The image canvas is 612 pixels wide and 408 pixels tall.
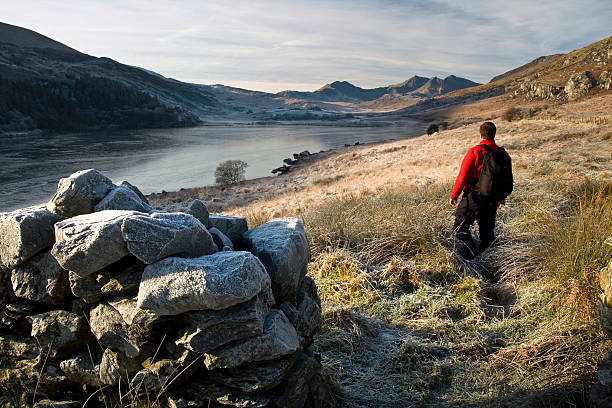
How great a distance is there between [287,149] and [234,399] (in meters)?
54.0

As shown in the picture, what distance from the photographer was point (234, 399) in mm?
2594

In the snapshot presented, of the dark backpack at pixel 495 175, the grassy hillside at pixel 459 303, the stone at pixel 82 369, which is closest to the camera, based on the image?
the stone at pixel 82 369

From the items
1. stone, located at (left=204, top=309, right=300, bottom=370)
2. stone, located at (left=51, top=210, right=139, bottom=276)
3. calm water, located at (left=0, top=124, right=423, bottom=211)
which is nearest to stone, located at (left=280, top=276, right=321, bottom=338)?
stone, located at (left=204, top=309, right=300, bottom=370)

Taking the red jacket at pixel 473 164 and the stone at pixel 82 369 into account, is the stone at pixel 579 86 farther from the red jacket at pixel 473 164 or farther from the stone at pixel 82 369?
the stone at pixel 82 369

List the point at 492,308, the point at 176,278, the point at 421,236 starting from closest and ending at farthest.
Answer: the point at 176,278 < the point at 492,308 < the point at 421,236

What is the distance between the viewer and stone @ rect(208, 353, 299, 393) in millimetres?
2578

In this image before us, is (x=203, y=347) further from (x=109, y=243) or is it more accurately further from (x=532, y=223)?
(x=532, y=223)

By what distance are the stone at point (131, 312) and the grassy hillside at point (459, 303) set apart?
5.81 ft

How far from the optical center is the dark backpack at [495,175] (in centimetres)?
550

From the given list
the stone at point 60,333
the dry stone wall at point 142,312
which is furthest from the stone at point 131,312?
the stone at point 60,333

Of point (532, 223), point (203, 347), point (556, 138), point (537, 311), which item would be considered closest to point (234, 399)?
point (203, 347)

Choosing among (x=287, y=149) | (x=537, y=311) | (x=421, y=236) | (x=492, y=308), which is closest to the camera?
(x=537, y=311)

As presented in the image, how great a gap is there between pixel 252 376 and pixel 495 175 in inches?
172

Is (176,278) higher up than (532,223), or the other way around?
(176,278)
